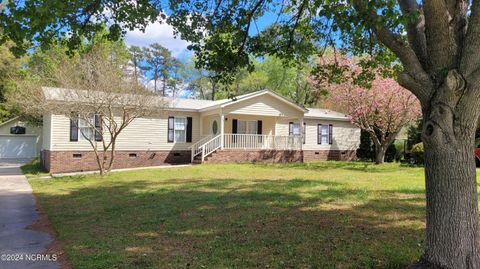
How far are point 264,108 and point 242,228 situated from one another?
1683 cm

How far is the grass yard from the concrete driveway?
0.36 metres

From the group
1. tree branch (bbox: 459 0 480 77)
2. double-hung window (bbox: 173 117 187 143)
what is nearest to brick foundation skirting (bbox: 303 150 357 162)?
double-hung window (bbox: 173 117 187 143)

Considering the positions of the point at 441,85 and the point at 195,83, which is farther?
the point at 195,83

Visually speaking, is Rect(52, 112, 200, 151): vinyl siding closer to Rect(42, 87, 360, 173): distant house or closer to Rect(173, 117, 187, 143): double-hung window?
Rect(42, 87, 360, 173): distant house

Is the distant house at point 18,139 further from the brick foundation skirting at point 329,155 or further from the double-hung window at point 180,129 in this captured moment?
the brick foundation skirting at point 329,155

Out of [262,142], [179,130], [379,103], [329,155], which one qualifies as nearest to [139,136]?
[179,130]

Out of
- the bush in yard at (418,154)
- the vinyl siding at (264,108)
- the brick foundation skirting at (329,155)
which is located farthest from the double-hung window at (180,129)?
the bush in yard at (418,154)

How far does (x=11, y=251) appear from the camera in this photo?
5.86 m

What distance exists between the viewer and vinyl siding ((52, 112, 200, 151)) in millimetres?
18750

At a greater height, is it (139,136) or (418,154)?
(139,136)

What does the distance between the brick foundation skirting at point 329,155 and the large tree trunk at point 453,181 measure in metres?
21.5

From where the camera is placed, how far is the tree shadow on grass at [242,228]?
512cm

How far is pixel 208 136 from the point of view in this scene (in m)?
22.4

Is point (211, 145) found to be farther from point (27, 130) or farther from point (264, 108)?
point (27, 130)
